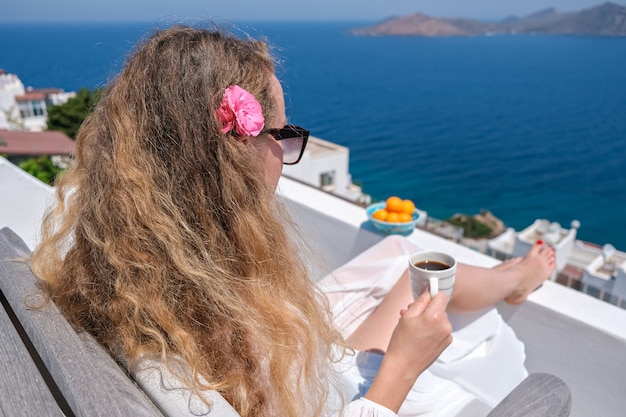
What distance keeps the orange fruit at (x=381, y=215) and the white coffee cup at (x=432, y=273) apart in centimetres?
71

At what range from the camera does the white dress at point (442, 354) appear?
1237 millimetres

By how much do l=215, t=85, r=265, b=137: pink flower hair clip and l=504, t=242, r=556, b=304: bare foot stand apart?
1.07 meters

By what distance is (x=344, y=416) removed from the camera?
0.89 m

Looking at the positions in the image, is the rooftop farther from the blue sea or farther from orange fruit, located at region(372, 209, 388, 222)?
orange fruit, located at region(372, 209, 388, 222)

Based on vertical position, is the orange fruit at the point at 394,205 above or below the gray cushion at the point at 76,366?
below

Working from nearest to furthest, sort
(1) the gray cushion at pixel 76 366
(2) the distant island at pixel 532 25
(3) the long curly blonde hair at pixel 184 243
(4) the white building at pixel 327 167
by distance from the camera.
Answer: (1) the gray cushion at pixel 76 366 → (3) the long curly blonde hair at pixel 184 243 → (4) the white building at pixel 327 167 → (2) the distant island at pixel 532 25

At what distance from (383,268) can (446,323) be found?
62 centimetres

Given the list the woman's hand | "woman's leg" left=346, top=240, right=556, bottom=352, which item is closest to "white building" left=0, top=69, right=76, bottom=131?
"woman's leg" left=346, top=240, right=556, bottom=352

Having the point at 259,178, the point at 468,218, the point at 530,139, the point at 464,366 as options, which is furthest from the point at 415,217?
the point at 530,139

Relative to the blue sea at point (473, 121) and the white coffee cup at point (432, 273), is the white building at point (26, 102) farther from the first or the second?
the white coffee cup at point (432, 273)

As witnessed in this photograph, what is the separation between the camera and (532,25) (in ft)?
435

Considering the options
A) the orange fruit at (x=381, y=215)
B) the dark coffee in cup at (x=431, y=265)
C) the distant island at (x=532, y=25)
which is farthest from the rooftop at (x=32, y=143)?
the distant island at (x=532, y=25)

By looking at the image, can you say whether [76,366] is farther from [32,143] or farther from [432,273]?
[32,143]

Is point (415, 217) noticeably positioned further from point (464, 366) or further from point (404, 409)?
point (404, 409)
